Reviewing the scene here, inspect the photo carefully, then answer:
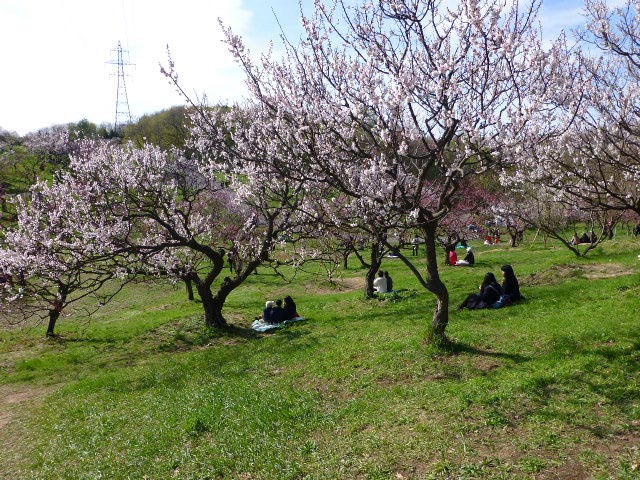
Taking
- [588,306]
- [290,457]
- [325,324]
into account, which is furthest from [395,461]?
[325,324]

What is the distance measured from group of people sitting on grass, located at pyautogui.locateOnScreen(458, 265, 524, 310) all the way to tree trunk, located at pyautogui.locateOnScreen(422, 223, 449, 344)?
15.4ft

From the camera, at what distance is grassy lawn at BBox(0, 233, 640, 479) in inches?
206

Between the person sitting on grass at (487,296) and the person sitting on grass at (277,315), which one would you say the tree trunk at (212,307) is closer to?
the person sitting on grass at (277,315)

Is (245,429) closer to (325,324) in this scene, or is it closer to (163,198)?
(325,324)

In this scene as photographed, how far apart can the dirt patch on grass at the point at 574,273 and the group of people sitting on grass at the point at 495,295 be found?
3.01 meters

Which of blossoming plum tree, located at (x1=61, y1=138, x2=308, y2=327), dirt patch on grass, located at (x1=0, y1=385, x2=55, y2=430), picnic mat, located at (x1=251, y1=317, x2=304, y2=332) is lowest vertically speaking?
dirt patch on grass, located at (x1=0, y1=385, x2=55, y2=430)

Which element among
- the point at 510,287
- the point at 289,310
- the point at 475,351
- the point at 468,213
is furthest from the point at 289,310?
the point at 468,213

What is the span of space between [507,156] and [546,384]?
3273 mm

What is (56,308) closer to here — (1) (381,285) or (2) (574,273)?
(1) (381,285)

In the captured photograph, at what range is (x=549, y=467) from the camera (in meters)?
4.65

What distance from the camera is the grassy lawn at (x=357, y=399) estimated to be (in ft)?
17.2

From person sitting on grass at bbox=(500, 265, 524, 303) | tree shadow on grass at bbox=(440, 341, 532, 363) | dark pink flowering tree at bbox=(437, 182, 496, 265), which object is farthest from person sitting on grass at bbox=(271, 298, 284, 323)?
dark pink flowering tree at bbox=(437, 182, 496, 265)

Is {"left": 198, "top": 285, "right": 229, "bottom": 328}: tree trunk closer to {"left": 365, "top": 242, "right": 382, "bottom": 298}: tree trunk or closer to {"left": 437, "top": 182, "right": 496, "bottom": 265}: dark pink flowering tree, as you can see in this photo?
{"left": 365, "top": 242, "right": 382, "bottom": 298}: tree trunk

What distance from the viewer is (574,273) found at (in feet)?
51.9
